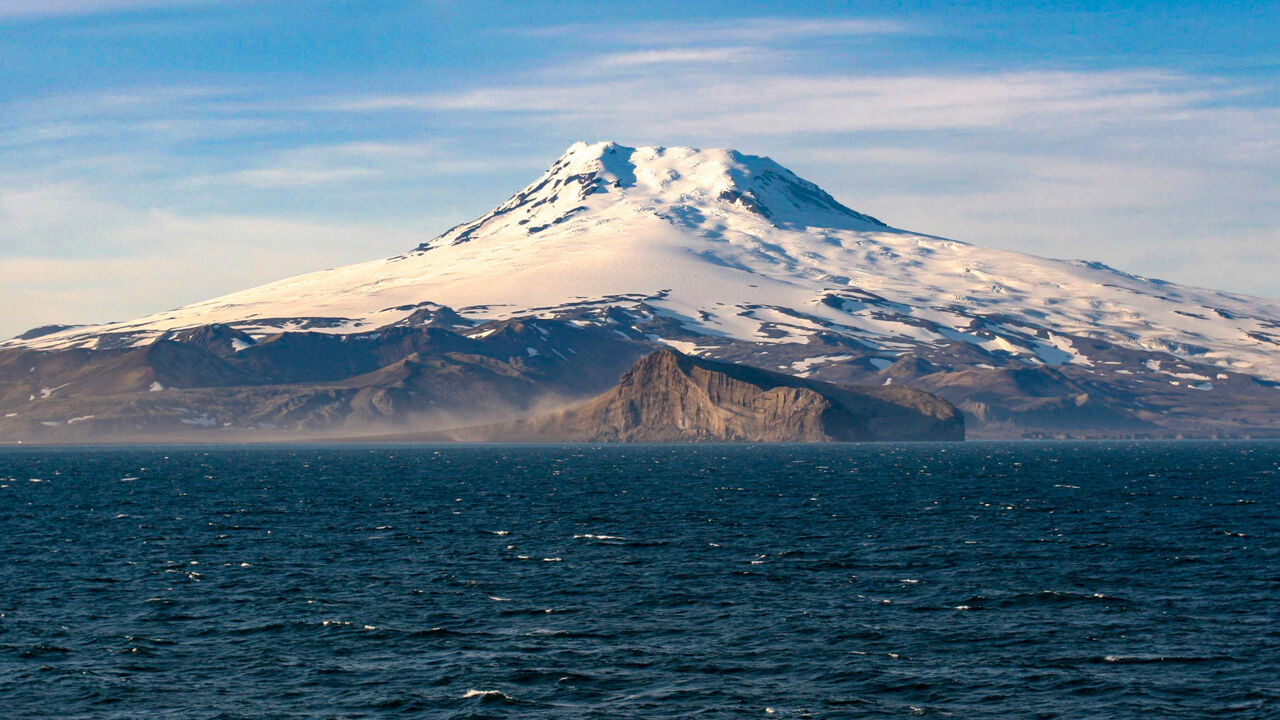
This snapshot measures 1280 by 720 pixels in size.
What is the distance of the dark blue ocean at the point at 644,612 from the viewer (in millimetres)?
46750

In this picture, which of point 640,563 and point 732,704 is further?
point 640,563

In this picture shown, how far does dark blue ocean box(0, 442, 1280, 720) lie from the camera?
153ft

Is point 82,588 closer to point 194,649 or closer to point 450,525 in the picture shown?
point 194,649

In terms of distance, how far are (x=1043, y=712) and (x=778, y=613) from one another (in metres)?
18.4

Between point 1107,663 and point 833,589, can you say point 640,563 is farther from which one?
point 1107,663

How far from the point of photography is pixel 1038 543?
8825cm

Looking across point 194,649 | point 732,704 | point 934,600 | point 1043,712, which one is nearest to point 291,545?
point 194,649

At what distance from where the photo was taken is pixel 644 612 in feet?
204

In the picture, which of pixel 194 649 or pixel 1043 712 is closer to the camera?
pixel 1043 712

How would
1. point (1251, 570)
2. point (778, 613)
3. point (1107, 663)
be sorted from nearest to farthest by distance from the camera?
point (1107, 663)
point (778, 613)
point (1251, 570)

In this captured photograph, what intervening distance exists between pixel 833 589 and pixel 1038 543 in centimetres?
2518

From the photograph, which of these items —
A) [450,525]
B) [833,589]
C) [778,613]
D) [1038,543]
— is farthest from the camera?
[450,525]

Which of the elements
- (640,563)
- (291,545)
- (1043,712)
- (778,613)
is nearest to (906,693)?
(1043,712)

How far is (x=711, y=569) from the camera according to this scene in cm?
7600
